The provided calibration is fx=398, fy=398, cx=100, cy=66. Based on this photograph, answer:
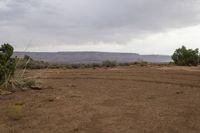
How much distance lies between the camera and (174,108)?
11.1 m

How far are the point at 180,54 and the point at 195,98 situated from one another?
20.9 metres

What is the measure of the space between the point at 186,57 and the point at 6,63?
19.5 metres

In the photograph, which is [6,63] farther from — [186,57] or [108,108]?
[186,57]

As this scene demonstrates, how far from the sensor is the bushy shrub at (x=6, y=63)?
15.8 meters

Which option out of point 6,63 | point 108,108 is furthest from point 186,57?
point 108,108

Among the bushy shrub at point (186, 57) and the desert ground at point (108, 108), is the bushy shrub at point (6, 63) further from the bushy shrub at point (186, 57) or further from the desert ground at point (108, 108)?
the bushy shrub at point (186, 57)

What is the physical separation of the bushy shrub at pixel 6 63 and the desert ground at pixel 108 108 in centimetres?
112

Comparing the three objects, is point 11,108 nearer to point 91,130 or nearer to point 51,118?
point 51,118

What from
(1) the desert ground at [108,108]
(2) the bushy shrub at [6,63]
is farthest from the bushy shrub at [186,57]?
(2) the bushy shrub at [6,63]

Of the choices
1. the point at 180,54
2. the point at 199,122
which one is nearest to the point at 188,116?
the point at 199,122

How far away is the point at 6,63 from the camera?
16.4 metres

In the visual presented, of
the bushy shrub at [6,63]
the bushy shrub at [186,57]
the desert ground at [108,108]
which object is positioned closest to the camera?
the desert ground at [108,108]

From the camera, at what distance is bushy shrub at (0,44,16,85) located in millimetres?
15789

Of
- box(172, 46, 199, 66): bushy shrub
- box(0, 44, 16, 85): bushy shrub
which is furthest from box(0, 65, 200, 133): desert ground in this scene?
box(172, 46, 199, 66): bushy shrub
